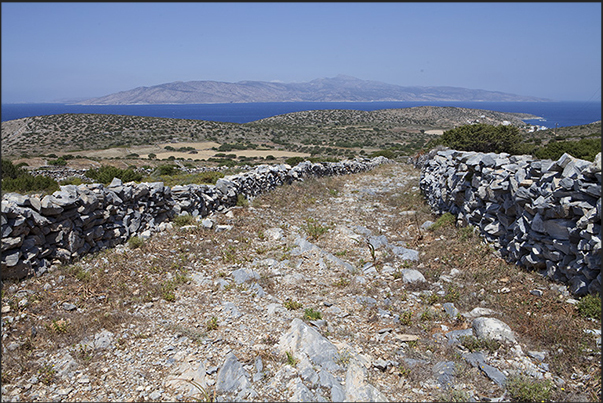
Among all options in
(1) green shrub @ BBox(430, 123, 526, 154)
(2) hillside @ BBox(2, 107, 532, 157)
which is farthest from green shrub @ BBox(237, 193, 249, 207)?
(2) hillside @ BBox(2, 107, 532, 157)

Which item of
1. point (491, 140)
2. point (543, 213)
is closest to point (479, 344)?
point (543, 213)

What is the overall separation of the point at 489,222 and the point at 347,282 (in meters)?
3.85

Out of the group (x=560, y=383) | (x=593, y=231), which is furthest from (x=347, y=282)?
(x=593, y=231)

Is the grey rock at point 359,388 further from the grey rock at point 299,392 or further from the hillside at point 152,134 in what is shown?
the hillside at point 152,134

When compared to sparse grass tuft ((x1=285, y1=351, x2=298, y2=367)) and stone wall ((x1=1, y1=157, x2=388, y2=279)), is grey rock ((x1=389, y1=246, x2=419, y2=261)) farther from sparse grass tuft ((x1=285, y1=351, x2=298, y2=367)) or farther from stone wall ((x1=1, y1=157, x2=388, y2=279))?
stone wall ((x1=1, y1=157, x2=388, y2=279))

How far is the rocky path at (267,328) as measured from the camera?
4.12 metres

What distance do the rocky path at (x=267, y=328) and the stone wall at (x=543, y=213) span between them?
Answer: 454mm

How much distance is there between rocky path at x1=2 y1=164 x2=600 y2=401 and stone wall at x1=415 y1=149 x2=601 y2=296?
454 mm

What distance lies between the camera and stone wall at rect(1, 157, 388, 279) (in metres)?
5.84

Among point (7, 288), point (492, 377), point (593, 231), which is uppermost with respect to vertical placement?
point (593, 231)

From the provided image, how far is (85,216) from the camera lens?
23.1 feet

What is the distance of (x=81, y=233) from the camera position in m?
7.03

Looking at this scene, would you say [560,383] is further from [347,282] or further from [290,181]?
[290,181]

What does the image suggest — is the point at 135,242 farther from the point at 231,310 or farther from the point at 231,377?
the point at 231,377
